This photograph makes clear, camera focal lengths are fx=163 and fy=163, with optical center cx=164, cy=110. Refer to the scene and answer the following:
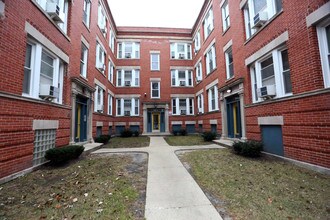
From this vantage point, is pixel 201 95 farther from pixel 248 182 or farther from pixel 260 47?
pixel 248 182

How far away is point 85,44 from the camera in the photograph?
10.3 meters

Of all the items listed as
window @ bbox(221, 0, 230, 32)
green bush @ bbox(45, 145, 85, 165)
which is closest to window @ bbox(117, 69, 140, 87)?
window @ bbox(221, 0, 230, 32)

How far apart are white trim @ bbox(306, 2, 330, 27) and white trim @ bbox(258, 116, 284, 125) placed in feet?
10.9

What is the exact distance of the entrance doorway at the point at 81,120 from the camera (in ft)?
31.7

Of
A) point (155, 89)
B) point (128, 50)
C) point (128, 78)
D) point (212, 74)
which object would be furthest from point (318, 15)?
point (128, 50)

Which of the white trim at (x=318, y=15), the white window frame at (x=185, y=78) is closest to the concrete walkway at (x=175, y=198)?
the white trim at (x=318, y=15)

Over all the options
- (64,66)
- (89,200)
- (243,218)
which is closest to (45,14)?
(64,66)

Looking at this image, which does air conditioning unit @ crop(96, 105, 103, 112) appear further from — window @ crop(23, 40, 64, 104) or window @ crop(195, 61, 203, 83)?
window @ crop(195, 61, 203, 83)

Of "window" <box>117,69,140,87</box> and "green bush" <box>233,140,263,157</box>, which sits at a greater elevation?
"window" <box>117,69,140,87</box>

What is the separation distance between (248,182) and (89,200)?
3.89 meters

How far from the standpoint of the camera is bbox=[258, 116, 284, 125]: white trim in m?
6.47

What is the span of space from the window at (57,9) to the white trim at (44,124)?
436cm

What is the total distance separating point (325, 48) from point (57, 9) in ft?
32.7

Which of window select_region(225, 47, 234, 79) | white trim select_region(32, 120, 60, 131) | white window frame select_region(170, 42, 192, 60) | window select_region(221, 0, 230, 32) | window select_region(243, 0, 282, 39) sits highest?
white window frame select_region(170, 42, 192, 60)
